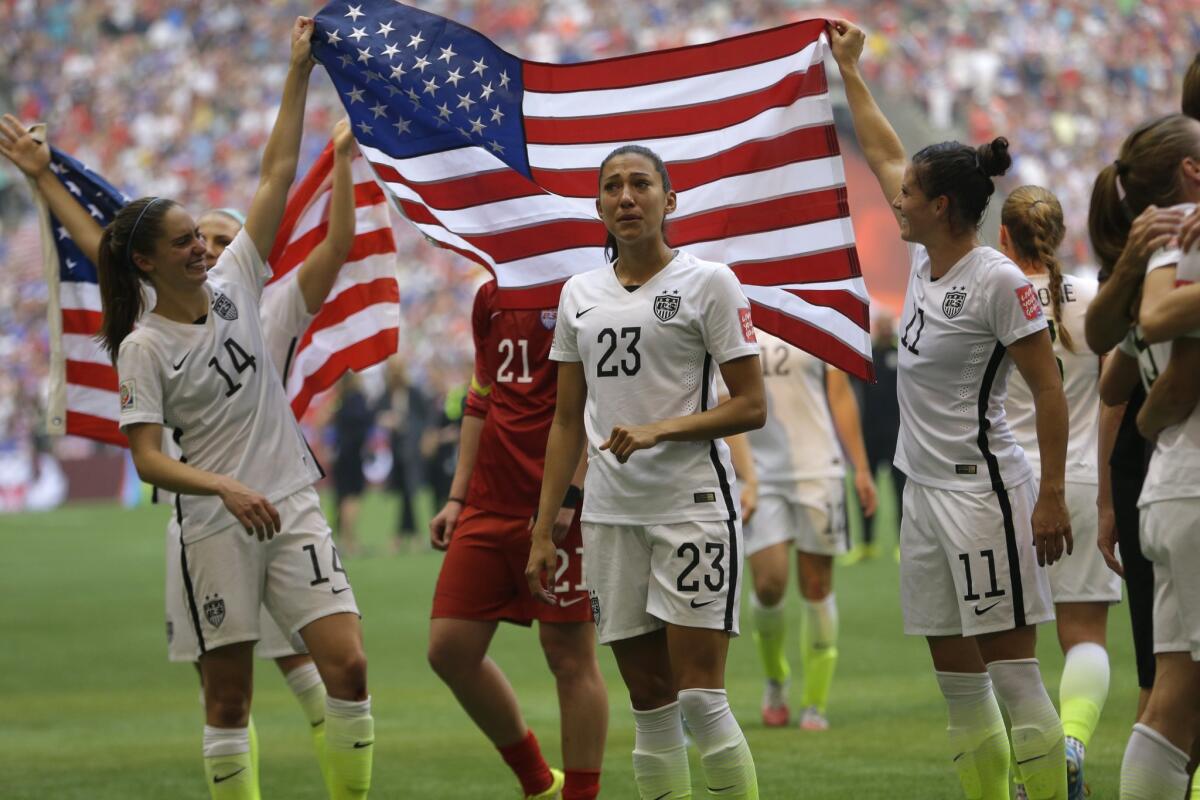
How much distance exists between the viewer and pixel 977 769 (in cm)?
574

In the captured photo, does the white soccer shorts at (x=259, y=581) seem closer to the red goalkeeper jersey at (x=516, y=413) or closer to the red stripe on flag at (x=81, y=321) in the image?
the red goalkeeper jersey at (x=516, y=413)

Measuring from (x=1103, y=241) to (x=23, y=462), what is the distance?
31.2m

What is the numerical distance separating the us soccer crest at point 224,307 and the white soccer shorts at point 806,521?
4.05 meters

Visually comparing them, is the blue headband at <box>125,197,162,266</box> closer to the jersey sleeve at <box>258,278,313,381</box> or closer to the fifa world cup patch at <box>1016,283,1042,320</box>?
the jersey sleeve at <box>258,278,313,381</box>

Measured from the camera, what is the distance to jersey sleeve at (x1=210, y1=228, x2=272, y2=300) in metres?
6.21

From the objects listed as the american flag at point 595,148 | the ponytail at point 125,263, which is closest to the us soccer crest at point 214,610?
the ponytail at point 125,263

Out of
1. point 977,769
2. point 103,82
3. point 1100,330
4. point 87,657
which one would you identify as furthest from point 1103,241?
point 103,82

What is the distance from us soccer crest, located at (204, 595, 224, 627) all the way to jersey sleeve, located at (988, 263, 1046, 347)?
2.85 meters

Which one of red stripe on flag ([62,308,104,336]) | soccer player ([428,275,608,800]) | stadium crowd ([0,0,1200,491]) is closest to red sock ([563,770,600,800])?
soccer player ([428,275,608,800])

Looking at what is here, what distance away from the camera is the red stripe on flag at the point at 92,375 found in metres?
7.91

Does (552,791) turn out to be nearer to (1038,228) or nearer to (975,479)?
(975,479)

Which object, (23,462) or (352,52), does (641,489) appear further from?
(23,462)

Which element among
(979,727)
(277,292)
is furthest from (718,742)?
(277,292)

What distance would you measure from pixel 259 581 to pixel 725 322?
1976 mm
